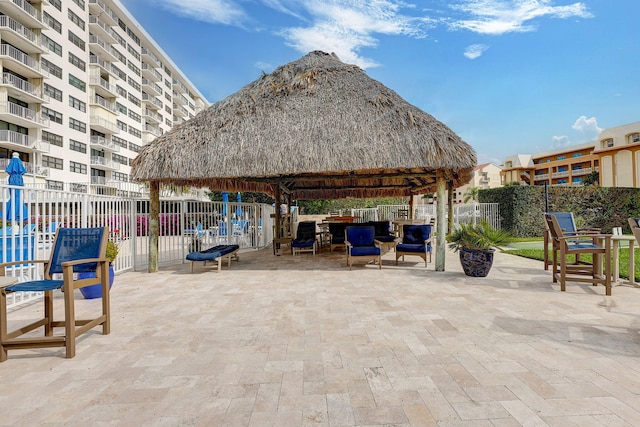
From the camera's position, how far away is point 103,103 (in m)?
33.5

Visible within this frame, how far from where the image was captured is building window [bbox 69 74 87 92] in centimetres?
2917

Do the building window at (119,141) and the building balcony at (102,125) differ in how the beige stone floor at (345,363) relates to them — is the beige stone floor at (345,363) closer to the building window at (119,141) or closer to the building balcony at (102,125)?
the building balcony at (102,125)

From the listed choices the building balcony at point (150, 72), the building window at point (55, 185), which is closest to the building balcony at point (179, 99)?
the building balcony at point (150, 72)

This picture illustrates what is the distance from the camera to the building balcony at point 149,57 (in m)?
43.3

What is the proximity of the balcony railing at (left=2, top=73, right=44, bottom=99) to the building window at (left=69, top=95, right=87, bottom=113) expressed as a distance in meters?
3.80

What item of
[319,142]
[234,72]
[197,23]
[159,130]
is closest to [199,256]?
[319,142]

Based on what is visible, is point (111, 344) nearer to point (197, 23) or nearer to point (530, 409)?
point (530, 409)

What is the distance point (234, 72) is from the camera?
543 inches

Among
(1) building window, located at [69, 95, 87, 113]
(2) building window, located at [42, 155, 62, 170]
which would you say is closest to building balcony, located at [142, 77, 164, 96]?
(1) building window, located at [69, 95, 87, 113]

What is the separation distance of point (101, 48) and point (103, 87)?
3.95 meters

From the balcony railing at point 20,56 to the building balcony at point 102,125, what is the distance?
22.0ft

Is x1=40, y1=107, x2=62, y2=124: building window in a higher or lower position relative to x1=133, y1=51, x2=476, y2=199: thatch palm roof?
higher

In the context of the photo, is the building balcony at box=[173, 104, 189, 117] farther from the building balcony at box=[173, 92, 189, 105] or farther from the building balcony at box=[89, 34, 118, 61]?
the building balcony at box=[89, 34, 118, 61]

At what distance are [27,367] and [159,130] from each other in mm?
50721
